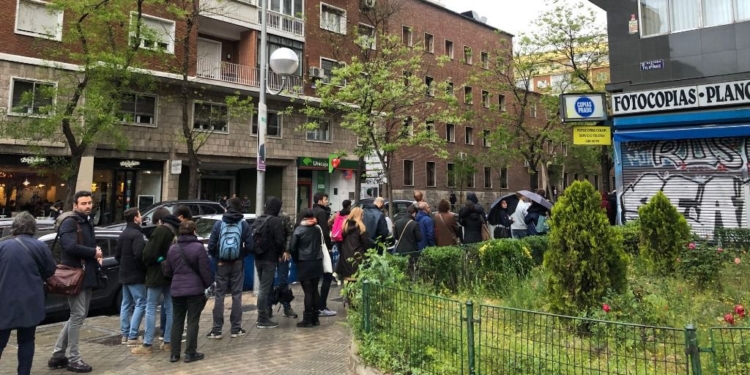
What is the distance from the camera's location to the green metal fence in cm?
338

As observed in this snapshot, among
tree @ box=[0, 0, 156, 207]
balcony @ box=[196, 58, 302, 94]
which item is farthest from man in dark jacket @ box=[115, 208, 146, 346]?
balcony @ box=[196, 58, 302, 94]

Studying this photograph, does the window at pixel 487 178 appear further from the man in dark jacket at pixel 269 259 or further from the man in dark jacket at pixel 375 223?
the man in dark jacket at pixel 269 259

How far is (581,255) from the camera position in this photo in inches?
206

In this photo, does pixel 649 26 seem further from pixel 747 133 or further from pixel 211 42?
pixel 211 42

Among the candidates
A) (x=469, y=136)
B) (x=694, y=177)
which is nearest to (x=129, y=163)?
(x=694, y=177)

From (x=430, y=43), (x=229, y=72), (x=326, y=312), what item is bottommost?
(x=326, y=312)

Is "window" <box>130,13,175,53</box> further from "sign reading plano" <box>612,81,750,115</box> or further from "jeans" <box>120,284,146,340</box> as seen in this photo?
"sign reading plano" <box>612,81,750,115</box>

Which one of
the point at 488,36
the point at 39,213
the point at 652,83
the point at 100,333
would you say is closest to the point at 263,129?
the point at 100,333

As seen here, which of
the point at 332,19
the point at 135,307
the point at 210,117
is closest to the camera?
the point at 135,307

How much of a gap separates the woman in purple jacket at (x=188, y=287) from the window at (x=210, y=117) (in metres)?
18.0

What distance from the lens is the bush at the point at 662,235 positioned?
7.70m

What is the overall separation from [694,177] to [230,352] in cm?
1243

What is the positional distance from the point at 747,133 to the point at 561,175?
36.7 m

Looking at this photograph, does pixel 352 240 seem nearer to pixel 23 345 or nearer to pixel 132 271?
pixel 132 271
